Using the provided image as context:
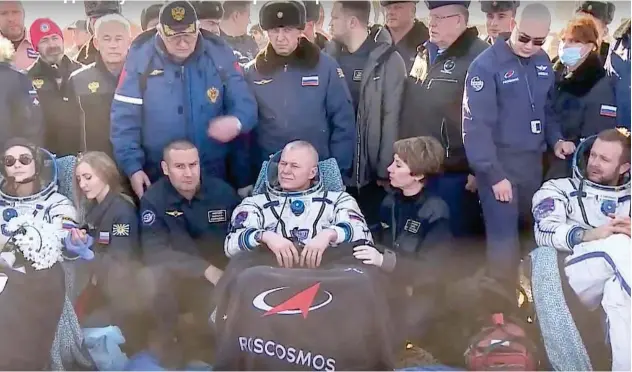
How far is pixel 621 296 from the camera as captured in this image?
9.11 ft

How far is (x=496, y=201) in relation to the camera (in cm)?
289

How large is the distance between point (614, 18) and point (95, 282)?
5.94 feet

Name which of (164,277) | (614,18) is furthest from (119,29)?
(614,18)

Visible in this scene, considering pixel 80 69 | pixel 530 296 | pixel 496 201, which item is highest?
pixel 80 69

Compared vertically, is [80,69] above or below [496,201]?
above

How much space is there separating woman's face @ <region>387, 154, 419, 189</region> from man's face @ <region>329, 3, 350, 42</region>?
1.36 ft

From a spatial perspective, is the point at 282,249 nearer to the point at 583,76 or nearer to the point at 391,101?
the point at 391,101

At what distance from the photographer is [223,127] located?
2844mm

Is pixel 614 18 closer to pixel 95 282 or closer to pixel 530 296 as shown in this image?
pixel 530 296

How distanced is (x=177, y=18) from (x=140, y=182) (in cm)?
52

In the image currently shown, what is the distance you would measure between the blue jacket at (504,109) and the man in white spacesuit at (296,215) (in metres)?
0.45

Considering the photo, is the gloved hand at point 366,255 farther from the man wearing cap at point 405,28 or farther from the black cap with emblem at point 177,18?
the black cap with emblem at point 177,18

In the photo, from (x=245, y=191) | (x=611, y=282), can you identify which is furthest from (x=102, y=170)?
(x=611, y=282)

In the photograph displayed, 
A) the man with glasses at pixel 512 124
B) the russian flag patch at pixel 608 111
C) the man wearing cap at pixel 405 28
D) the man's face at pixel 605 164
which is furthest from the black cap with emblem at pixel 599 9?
the man wearing cap at pixel 405 28
